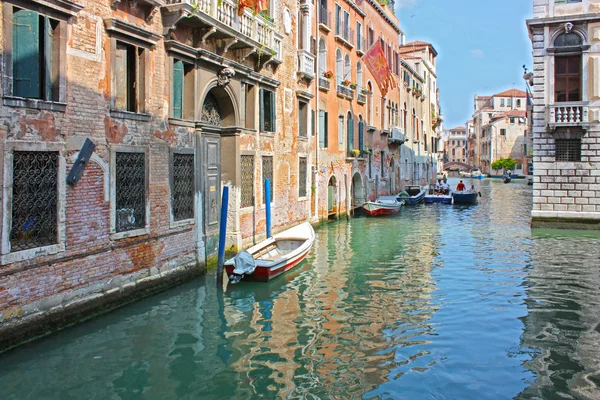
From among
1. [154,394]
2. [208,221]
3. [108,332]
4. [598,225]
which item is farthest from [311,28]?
[154,394]

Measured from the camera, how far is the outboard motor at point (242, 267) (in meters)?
→ 9.77

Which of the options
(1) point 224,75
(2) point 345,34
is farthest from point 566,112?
(1) point 224,75

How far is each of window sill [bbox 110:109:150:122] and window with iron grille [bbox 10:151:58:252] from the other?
134 centimetres

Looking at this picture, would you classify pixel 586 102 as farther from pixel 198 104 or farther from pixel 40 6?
pixel 40 6

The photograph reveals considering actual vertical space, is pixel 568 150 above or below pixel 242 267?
above

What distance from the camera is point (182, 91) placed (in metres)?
10.4

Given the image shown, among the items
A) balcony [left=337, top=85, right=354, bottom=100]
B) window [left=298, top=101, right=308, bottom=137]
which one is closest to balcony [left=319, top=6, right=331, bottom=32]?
balcony [left=337, top=85, right=354, bottom=100]

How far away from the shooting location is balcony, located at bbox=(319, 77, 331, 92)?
1862cm

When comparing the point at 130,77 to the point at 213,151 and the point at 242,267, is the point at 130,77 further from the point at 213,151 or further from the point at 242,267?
the point at 242,267

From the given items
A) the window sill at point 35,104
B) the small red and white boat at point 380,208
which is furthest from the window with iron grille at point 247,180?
the small red and white boat at point 380,208

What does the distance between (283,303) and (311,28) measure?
38.7 ft

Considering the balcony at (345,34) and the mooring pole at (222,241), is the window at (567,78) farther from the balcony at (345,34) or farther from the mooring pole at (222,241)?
the mooring pole at (222,241)

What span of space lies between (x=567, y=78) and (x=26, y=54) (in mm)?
15696

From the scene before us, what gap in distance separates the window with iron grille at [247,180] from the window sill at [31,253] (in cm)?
606
